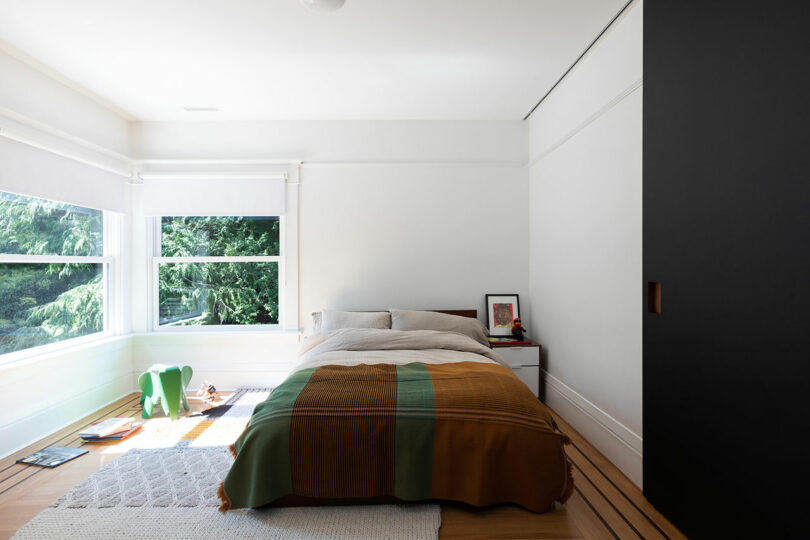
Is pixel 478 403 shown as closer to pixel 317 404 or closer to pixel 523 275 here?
pixel 317 404

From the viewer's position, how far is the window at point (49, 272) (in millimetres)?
2885

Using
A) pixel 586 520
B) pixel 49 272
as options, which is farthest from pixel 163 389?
pixel 586 520

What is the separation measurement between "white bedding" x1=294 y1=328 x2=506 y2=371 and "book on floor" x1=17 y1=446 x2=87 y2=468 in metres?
1.51

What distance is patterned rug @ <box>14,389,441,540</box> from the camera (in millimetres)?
1879

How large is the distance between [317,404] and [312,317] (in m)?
1.98

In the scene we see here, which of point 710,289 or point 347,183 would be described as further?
point 347,183

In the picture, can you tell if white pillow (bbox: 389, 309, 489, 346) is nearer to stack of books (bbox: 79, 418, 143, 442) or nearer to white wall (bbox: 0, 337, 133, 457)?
stack of books (bbox: 79, 418, 143, 442)

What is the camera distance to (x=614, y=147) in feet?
8.27

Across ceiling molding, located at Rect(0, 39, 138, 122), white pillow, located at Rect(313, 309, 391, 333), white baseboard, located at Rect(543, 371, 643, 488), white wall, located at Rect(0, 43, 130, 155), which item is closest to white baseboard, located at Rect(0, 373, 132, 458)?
white pillow, located at Rect(313, 309, 391, 333)

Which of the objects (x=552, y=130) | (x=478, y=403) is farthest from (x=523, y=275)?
(x=478, y=403)

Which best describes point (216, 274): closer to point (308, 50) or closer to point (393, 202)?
point (393, 202)

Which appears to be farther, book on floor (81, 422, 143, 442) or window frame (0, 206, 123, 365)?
window frame (0, 206, 123, 365)

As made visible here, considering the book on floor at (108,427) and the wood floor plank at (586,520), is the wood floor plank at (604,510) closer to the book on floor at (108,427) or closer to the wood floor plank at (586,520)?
the wood floor plank at (586,520)

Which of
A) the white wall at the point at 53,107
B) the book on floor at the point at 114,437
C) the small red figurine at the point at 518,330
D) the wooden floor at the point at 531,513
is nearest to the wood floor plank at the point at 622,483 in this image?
the wooden floor at the point at 531,513
